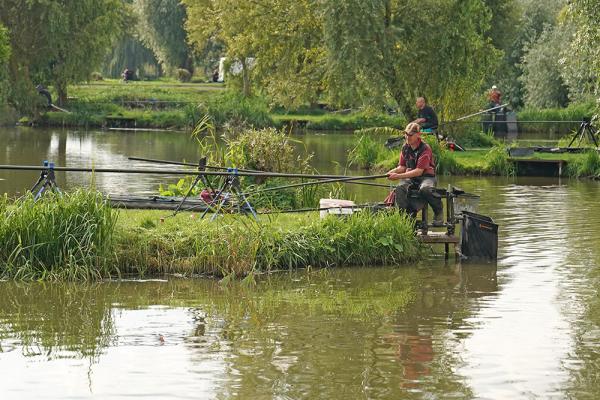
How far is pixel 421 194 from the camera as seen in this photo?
16875 mm

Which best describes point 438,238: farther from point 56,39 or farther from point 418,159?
point 56,39

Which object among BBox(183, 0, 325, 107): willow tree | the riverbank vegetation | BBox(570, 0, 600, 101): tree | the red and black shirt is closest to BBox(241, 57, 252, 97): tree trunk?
the riverbank vegetation

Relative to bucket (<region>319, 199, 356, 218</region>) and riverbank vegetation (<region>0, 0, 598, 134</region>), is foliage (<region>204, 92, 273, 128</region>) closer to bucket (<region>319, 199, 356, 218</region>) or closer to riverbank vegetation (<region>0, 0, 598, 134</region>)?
riverbank vegetation (<region>0, 0, 598, 134</region>)

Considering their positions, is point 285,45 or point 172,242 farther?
point 285,45

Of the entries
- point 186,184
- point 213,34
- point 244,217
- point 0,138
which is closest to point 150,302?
point 244,217

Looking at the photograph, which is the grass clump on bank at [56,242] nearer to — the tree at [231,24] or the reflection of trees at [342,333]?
Result: the reflection of trees at [342,333]

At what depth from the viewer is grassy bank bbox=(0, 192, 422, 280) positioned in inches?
597

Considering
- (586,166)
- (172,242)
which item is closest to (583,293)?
(172,242)

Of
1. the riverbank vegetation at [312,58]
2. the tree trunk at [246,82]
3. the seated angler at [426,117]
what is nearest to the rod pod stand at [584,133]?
the riverbank vegetation at [312,58]

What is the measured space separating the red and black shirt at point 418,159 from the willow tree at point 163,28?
5711 cm

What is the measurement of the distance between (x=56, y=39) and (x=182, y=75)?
2949cm

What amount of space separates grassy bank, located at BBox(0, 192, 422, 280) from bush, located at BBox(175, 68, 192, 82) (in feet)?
218

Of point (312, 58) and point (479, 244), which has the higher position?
point (312, 58)

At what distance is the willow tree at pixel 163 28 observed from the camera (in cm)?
7425
